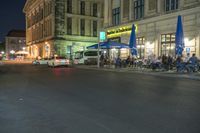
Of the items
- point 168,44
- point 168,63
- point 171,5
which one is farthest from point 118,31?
point 168,63

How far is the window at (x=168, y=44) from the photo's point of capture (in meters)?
30.8

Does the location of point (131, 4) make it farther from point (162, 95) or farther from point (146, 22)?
point (162, 95)

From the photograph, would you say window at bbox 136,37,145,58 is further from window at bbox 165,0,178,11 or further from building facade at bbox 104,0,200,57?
window at bbox 165,0,178,11

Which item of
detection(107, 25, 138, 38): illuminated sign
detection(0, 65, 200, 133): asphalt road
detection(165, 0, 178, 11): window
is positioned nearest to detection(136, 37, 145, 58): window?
detection(107, 25, 138, 38): illuminated sign

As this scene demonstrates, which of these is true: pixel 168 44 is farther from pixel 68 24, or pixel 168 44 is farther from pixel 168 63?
pixel 68 24

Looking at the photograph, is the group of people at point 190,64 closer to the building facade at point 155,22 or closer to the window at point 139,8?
the building facade at point 155,22

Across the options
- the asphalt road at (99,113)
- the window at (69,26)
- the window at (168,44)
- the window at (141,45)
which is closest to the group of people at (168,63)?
the window at (168,44)

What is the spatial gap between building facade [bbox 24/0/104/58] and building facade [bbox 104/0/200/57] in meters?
20.9

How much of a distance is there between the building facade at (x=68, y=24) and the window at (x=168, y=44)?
32764mm

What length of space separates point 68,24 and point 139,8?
28812 mm

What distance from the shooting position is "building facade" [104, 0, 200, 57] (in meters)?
28.1

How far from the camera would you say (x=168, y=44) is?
103 ft

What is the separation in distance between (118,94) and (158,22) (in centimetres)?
2265

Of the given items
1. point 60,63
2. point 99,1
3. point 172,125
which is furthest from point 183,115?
point 99,1
